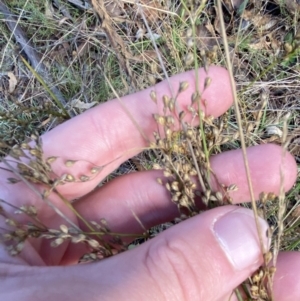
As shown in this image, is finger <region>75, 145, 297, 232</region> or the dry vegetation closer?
finger <region>75, 145, 297, 232</region>

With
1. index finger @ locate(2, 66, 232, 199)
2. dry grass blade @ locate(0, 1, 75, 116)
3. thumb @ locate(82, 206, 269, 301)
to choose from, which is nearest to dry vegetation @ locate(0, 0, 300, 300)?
dry grass blade @ locate(0, 1, 75, 116)

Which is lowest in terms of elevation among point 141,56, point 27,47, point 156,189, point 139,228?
point 139,228

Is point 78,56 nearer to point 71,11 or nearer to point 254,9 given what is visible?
point 71,11

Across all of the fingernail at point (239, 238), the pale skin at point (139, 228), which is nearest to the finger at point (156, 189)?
the pale skin at point (139, 228)

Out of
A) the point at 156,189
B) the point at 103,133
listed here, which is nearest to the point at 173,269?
the point at 156,189

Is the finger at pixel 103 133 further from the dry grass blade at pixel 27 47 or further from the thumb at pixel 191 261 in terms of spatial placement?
the dry grass blade at pixel 27 47

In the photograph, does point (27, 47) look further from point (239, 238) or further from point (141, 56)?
point (239, 238)

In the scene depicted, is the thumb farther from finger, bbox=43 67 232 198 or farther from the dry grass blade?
the dry grass blade
